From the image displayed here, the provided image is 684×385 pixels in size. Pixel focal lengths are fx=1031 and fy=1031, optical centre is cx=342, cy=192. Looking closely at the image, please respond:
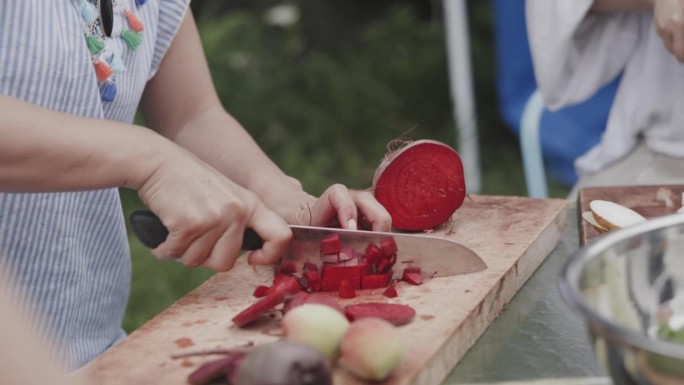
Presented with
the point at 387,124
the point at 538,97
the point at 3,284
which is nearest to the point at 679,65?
the point at 538,97

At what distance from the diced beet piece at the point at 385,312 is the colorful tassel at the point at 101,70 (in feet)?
2.29

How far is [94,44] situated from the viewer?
6.47ft

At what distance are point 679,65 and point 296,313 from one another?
1529 mm

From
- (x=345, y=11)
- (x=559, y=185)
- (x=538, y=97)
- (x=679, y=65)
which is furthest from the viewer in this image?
(x=345, y=11)

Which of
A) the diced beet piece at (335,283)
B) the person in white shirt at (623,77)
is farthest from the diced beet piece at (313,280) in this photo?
the person in white shirt at (623,77)

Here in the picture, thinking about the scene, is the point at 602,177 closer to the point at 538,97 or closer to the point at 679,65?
the point at 679,65

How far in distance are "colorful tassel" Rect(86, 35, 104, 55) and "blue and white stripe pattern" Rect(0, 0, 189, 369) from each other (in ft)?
0.09

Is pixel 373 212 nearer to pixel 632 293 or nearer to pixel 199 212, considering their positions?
pixel 199 212

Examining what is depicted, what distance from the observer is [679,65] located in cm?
261

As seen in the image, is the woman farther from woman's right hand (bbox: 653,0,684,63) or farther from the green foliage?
the green foliage

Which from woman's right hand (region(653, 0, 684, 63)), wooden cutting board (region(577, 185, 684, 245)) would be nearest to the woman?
wooden cutting board (region(577, 185, 684, 245))

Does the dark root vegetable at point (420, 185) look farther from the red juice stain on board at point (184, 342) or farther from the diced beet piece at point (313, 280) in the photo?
the red juice stain on board at point (184, 342)

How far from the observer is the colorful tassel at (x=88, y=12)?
1.95m

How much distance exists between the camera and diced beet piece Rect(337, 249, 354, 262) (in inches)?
72.8
